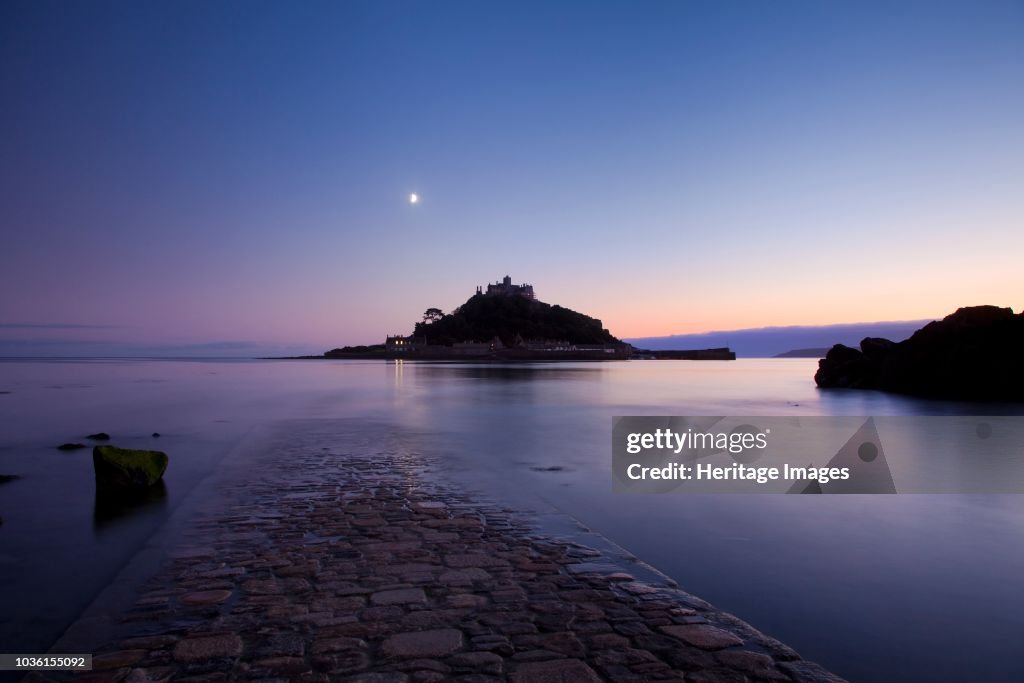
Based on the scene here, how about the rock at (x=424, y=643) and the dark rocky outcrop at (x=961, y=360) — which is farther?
the dark rocky outcrop at (x=961, y=360)

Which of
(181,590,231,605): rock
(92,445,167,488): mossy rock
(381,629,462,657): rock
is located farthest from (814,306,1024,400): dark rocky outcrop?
(181,590,231,605): rock

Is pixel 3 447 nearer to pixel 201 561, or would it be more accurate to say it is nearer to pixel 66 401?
pixel 201 561

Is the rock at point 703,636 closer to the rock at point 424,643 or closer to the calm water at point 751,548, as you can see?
the calm water at point 751,548

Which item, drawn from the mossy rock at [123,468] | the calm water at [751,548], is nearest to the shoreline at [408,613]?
the calm water at [751,548]

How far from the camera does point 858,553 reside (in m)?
7.40

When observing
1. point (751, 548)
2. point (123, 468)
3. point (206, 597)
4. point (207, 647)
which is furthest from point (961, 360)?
point (207, 647)

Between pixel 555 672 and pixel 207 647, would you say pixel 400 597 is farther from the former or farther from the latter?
pixel 555 672

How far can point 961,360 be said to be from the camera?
3588cm

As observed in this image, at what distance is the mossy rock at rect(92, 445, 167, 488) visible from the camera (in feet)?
33.1

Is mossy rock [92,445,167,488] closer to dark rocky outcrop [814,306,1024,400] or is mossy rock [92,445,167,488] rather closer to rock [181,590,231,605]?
rock [181,590,231,605]

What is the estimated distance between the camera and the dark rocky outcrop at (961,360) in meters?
33.5

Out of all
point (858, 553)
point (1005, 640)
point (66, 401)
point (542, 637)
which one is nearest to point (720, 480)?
point (858, 553)

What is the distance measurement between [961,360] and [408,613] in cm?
4158

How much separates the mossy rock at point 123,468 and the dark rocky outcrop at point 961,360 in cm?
4016
